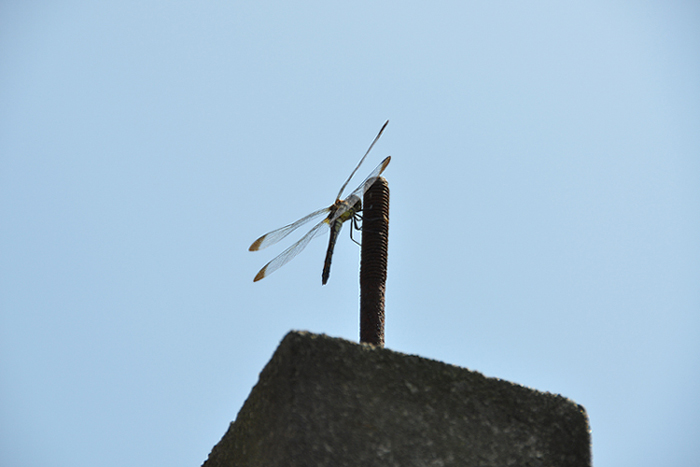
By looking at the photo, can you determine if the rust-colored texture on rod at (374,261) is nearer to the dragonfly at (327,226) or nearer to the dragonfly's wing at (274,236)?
the dragonfly at (327,226)

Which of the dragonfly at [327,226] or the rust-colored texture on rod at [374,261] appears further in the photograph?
the dragonfly at [327,226]

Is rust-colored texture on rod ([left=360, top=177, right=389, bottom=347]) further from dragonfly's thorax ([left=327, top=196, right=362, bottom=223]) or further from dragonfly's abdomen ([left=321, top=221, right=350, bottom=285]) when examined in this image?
dragonfly's abdomen ([left=321, top=221, right=350, bottom=285])

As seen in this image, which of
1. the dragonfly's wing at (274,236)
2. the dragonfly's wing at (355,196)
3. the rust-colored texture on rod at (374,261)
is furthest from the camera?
the dragonfly's wing at (274,236)

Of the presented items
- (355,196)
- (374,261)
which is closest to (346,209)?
(355,196)

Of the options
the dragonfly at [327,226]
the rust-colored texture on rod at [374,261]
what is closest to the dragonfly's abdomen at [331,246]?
the dragonfly at [327,226]

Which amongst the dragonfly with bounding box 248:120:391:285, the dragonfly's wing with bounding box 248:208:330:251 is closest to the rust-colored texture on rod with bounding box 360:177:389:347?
the dragonfly with bounding box 248:120:391:285

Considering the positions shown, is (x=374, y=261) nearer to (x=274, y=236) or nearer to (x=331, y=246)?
(x=331, y=246)

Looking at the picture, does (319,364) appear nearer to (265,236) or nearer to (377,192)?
(377,192)

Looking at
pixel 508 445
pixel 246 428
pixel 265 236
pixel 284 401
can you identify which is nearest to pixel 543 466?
pixel 508 445
